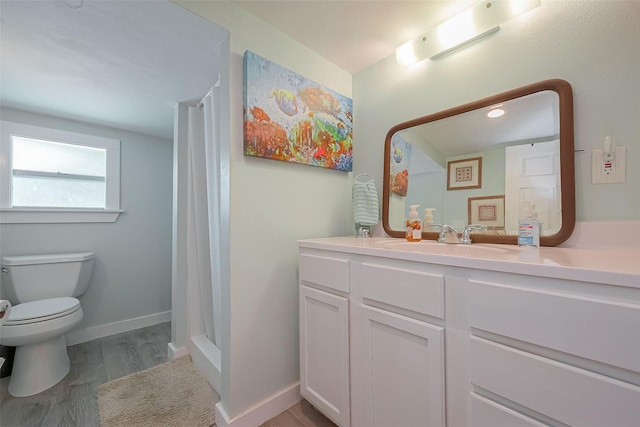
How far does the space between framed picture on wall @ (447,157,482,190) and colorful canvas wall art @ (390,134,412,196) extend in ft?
0.80

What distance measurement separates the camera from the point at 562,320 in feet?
1.98

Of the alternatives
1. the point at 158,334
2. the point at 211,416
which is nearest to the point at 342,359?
the point at 211,416

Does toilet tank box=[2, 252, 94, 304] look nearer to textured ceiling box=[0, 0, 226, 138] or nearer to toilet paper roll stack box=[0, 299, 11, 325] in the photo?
textured ceiling box=[0, 0, 226, 138]

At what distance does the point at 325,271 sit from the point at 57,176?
8.21 ft

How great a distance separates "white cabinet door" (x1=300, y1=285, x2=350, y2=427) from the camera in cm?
110

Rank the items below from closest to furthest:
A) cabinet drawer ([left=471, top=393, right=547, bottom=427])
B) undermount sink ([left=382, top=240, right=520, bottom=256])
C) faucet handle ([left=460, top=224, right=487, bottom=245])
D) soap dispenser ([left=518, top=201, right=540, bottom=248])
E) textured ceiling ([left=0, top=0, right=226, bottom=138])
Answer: cabinet drawer ([left=471, top=393, right=547, bottom=427]), undermount sink ([left=382, top=240, right=520, bottom=256]), soap dispenser ([left=518, top=201, right=540, bottom=248]), textured ceiling ([left=0, top=0, right=226, bottom=138]), faucet handle ([left=460, top=224, right=487, bottom=245])

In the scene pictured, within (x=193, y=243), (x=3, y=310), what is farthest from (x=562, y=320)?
(x=193, y=243)

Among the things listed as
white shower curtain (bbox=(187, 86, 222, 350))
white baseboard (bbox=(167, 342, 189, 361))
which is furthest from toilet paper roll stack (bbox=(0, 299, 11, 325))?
white baseboard (bbox=(167, 342, 189, 361))

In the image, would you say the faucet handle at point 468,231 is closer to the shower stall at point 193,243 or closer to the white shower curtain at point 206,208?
the white shower curtain at point 206,208

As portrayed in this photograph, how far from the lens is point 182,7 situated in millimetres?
1097

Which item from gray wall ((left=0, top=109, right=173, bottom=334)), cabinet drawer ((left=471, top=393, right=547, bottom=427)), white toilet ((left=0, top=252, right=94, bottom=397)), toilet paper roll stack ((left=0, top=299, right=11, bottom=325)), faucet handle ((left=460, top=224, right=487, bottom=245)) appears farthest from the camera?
gray wall ((left=0, top=109, right=173, bottom=334))

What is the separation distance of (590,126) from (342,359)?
1.37m

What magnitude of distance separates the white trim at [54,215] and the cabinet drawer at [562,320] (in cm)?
285

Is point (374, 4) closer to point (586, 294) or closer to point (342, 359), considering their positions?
point (586, 294)
